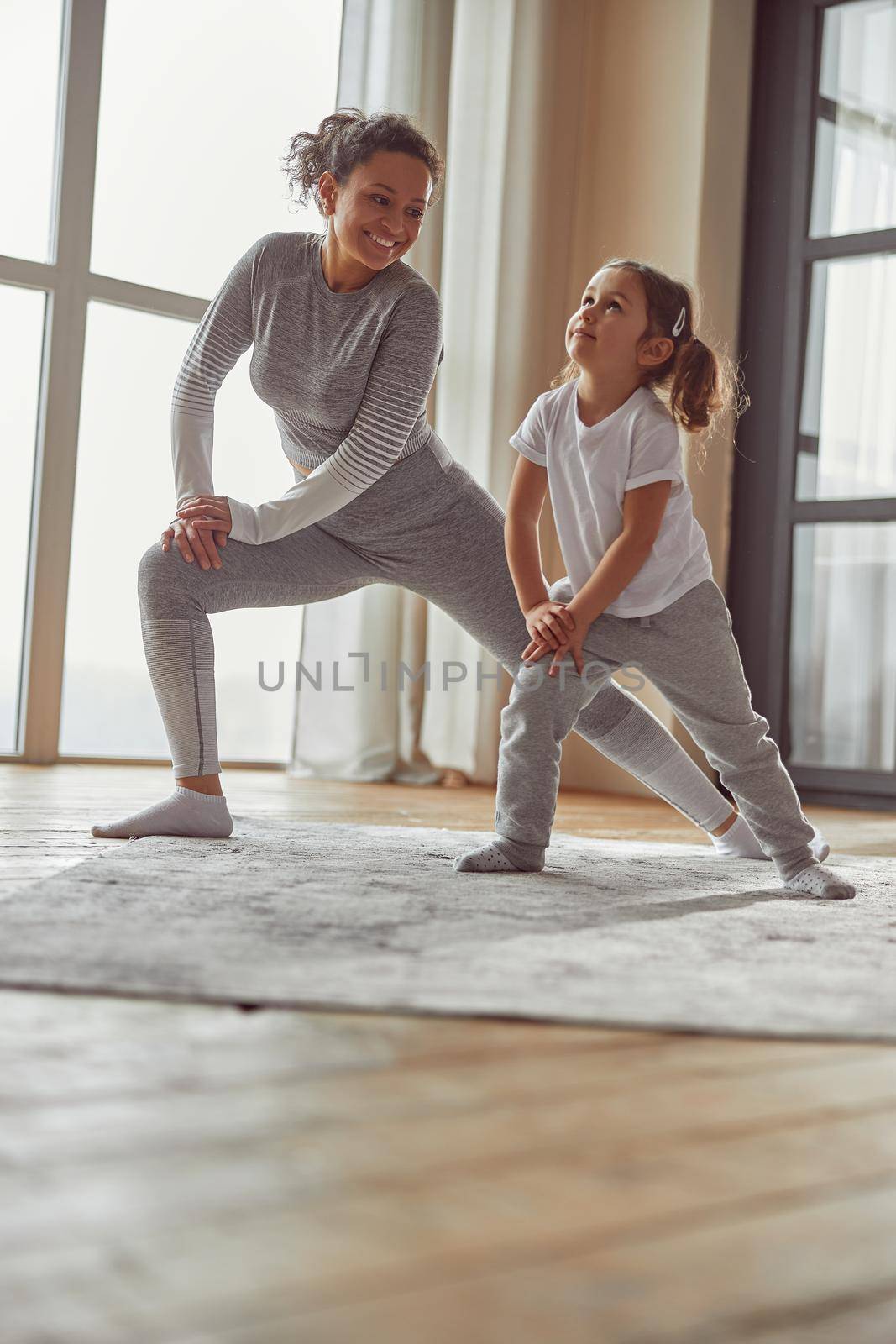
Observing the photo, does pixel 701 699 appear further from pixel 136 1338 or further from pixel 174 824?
pixel 136 1338

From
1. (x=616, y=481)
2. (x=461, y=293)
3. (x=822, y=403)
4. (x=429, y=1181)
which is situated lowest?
(x=429, y=1181)

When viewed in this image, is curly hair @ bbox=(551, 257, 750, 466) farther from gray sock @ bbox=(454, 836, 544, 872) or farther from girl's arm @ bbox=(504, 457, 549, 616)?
gray sock @ bbox=(454, 836, 544, 872)

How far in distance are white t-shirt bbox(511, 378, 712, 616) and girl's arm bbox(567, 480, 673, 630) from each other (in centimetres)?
2

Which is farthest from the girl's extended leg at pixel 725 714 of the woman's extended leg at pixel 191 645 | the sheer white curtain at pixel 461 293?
the sheer white curtain at pixel 461 293

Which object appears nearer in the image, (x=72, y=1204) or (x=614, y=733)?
(x=72, y=1204)

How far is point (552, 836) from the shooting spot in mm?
2203

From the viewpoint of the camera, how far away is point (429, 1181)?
61 centimetres

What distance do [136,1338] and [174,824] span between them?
54.6 inches

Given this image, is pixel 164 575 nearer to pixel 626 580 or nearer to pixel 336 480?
pixel 336 480

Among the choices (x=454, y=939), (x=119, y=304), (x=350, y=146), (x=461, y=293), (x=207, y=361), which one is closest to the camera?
(x=454, y=939)

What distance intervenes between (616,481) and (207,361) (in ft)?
2.10

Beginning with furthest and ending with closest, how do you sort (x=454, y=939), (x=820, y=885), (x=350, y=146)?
(x=350, y=146) → (x=820, y=885) → (x=454, y=939)

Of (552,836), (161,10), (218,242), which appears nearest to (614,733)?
(552,836)

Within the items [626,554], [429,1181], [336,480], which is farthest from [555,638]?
[429,1181]
